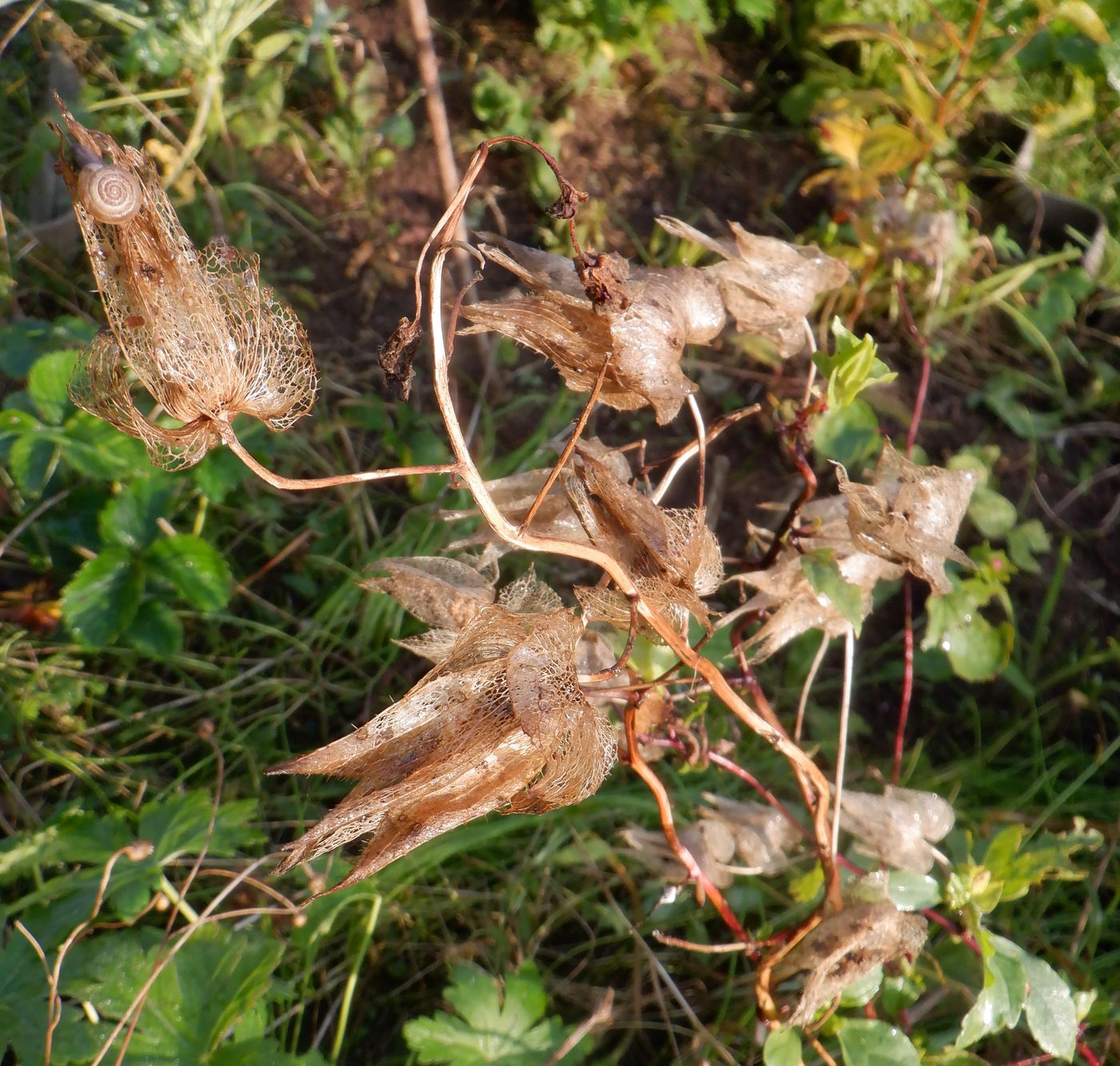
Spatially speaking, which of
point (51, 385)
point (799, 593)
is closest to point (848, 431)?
point (799, 593)

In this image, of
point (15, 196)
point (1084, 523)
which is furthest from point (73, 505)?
point (1084, 523)

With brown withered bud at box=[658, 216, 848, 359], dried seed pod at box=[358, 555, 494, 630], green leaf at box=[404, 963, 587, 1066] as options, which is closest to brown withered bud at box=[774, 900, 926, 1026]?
green leaf at box=[404, 963, 587, 1066]

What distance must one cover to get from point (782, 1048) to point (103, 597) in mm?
1156

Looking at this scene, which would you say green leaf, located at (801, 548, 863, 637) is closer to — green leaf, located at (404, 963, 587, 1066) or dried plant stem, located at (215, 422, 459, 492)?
dried plant stem, located at (215, 422, 459, 492)

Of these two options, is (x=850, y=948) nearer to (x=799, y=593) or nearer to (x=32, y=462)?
A: (x=799, y=593)

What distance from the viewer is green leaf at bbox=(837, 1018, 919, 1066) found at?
1.06m

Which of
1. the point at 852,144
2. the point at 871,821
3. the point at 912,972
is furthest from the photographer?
the point at 852,144

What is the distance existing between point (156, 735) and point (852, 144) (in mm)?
1704

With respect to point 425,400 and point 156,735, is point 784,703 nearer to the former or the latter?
point 425,400

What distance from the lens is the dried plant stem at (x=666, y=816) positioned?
0.86m

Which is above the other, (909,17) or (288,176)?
(288,176)

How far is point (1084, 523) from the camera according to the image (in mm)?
1990

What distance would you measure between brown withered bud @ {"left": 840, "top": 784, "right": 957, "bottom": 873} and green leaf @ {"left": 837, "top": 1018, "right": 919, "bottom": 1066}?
0.18 meters

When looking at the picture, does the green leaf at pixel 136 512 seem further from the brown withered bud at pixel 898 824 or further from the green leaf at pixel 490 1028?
the brown withered bud at pixel 898 824
